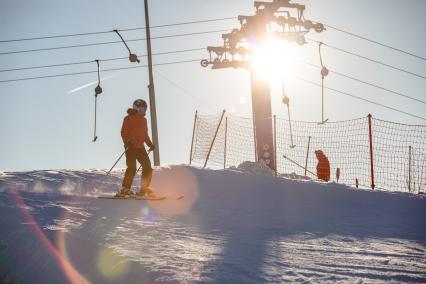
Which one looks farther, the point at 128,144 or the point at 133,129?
the point at 133,129

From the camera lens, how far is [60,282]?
160 inches

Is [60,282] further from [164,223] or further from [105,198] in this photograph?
[105,198]

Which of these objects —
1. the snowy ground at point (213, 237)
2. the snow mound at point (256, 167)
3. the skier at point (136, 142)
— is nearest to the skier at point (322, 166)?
the snow mound at point (256, 167)

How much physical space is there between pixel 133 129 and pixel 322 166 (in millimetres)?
8474

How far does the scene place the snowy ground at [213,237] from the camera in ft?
13.2

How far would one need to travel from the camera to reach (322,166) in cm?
1544

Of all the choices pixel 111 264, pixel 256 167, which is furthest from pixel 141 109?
pixel 256 167

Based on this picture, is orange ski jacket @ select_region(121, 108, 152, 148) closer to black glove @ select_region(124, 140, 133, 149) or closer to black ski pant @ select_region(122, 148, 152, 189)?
black glove @ select_region(124, 140, 133, 149)

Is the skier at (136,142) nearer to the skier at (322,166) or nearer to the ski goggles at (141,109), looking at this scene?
the ski goggles at (141,109)

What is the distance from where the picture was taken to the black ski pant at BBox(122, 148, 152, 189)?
8.76 m

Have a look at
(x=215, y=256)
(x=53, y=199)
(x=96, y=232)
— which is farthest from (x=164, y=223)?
(x=53, y=199)

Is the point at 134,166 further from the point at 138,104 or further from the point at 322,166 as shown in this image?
the point at 322,166

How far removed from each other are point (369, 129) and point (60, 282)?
31.8ft

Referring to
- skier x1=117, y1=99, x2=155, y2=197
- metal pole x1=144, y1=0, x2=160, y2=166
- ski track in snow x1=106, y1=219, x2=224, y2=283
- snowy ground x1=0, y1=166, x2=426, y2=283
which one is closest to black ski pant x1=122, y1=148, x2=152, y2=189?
skier x1=117, y1=99, x2=155, y2=197
